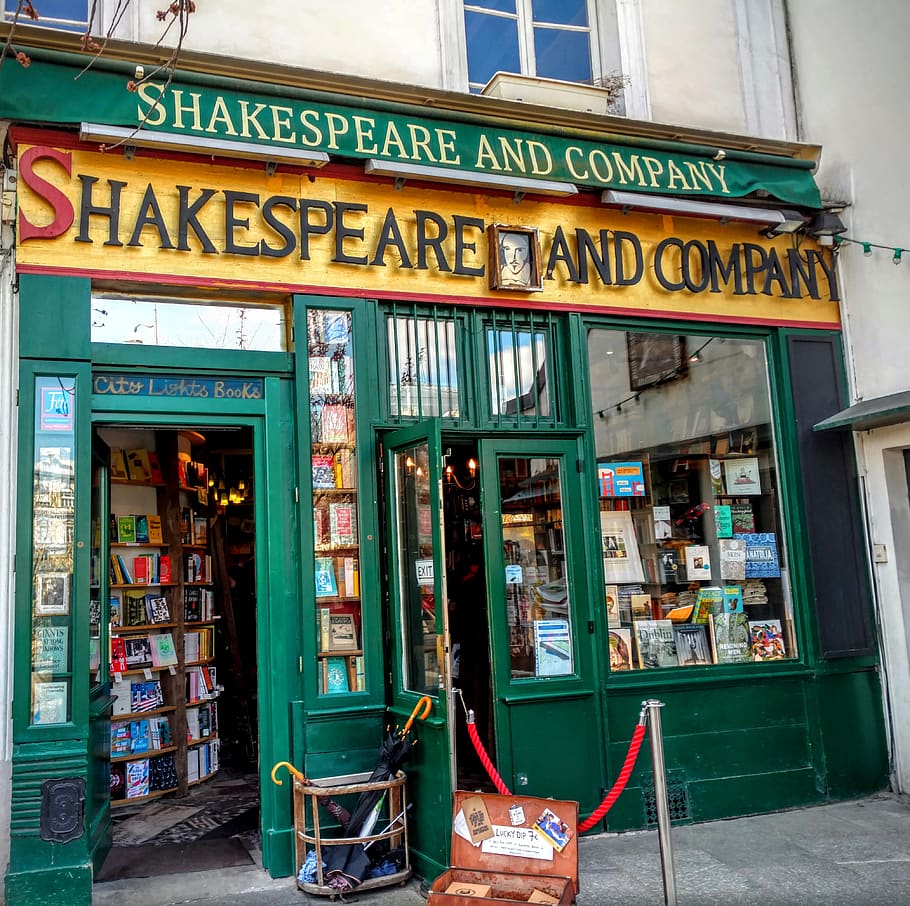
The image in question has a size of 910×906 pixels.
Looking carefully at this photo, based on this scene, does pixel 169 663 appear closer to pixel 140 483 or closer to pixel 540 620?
pixel 140 483

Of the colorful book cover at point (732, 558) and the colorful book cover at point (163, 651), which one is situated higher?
the colorful book cover at point (732, 558)

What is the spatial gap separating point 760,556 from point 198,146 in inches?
202

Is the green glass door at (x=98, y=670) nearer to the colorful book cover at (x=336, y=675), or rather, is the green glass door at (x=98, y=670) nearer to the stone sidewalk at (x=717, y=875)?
the stone sidewalk at (x=717, y=875)

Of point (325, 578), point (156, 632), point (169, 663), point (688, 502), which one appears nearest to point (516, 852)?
point (325, 578)

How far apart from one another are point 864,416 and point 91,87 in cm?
578

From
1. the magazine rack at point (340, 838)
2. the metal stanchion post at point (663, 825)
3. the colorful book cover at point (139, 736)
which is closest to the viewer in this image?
the metal stanchion post at point (663, 825)

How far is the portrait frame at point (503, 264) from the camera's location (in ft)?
22.6

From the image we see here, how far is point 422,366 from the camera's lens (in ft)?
22.1

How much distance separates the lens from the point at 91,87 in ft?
19.2

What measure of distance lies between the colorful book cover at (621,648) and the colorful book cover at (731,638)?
0.75 meters

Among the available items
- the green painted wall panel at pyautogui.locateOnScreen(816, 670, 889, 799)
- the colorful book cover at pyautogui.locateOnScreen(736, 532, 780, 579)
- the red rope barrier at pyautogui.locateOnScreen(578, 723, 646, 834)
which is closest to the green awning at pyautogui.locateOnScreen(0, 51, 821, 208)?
the colorful book cover at pyautogui.locateOnScreen(736, 532, 780, 579)

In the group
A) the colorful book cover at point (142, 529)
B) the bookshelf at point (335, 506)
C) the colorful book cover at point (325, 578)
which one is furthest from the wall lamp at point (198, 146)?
the colorful book cover at point (142, 529)

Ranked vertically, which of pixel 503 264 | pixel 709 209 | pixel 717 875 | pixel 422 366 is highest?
pixel 709 209

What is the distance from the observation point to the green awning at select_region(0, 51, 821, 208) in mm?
5801
